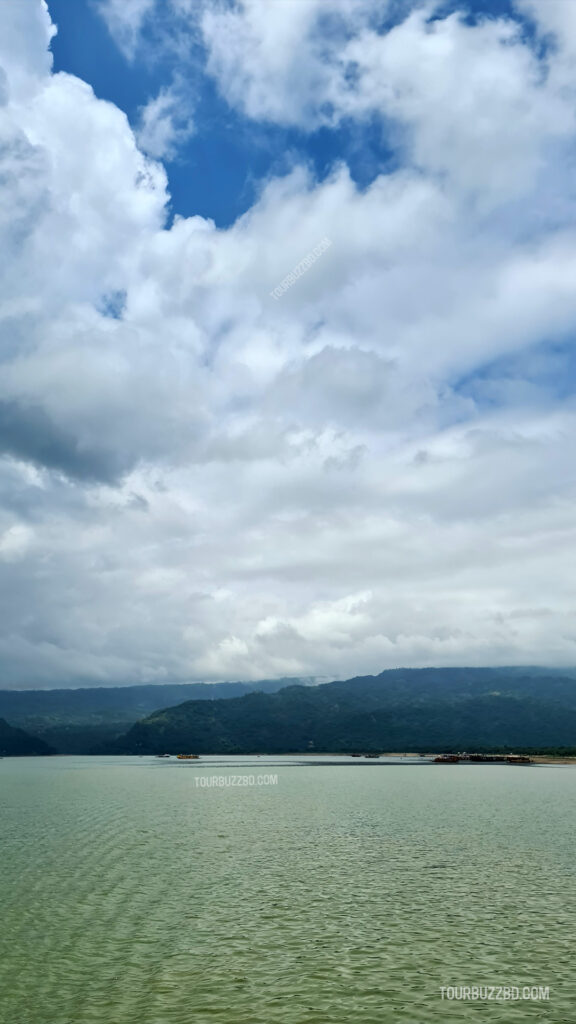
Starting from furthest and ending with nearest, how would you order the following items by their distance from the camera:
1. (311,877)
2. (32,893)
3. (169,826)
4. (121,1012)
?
(169,826), (311,877), (32,893), (121,1012)

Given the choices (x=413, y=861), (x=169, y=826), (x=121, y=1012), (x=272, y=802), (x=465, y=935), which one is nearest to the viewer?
(x=121, y=1012)

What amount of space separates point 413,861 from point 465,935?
29516mm

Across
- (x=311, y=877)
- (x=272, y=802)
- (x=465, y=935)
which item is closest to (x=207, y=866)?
(x=311, y=877)

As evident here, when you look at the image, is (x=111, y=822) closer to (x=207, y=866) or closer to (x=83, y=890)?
(x=207, y=866)

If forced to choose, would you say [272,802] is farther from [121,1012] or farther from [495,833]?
[121,1012]

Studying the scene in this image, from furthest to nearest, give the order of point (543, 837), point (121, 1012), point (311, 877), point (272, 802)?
point (272, 802) → point (543, 837) → point (311, 877) → point (121, 1012)

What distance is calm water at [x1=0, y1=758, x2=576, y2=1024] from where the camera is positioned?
35.2 meters

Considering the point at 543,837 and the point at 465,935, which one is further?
the point at 543,837

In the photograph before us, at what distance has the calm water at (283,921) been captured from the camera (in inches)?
1388

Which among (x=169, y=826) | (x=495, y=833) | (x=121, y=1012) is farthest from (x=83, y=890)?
(x=495, y=833)

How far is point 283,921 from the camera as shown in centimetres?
5144

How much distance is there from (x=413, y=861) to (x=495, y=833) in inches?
1094

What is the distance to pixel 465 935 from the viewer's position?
154ft

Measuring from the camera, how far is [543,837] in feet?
309
